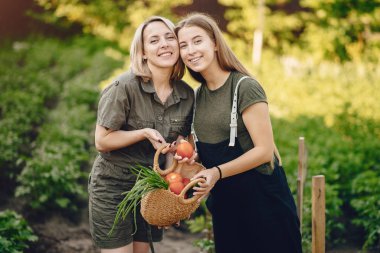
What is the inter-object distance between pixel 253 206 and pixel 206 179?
0.42m

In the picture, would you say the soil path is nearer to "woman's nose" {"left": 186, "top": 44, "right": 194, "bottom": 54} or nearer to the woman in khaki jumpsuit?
the woman in khaki jumpsuit

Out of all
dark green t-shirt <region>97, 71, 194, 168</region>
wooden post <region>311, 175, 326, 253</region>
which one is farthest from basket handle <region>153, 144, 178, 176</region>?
wooden post <region>311, 175, 326, 253</region>

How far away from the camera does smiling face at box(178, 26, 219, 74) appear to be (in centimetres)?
324

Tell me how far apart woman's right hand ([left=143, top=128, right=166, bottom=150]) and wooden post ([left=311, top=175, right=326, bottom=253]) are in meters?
0.93

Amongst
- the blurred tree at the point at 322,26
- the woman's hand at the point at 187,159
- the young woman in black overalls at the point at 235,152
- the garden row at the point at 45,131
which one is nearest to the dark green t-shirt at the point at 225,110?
the young woman in black overalls at the point at 235,152

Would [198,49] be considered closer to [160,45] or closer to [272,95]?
[160,45]

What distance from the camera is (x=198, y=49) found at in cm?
324

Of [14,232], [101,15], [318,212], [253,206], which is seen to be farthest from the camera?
[101,15]

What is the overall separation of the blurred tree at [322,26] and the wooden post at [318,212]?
10607mm

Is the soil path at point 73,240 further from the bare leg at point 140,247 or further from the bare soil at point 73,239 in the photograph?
the bare leg at point 140,247

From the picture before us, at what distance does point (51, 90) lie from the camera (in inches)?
436

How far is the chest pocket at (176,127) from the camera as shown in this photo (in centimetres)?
347

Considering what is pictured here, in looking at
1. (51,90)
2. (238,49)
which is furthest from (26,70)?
(238,49)

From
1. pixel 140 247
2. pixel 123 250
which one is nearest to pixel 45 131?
pixel 140 247
